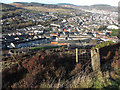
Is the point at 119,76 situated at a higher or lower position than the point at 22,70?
higher

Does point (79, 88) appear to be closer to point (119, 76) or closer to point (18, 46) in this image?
point (119, 76)

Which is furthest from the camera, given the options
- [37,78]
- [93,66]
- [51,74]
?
[51,74]

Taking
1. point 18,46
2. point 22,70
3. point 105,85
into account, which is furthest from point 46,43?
point 105,85

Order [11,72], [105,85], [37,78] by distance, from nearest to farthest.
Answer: [105,85] → [37,78] → [11,72]

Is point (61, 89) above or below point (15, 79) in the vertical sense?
above

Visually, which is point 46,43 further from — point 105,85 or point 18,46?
point 105,85

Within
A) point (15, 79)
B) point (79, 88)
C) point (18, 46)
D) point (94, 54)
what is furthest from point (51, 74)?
point (18, 46)

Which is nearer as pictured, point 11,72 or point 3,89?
point 3,89

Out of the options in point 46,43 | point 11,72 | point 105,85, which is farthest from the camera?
point 46,43

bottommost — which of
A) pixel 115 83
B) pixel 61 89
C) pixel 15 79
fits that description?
pixel 15 79
